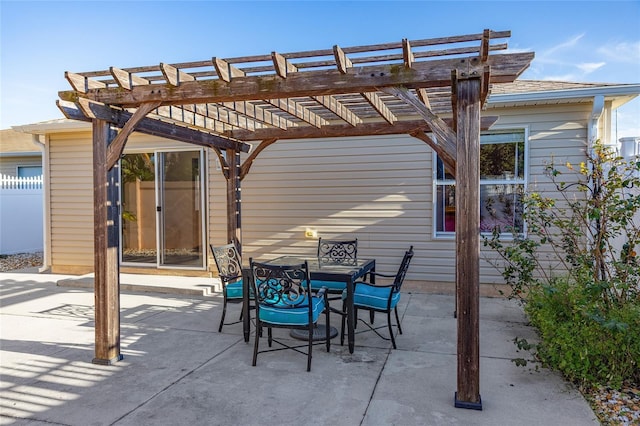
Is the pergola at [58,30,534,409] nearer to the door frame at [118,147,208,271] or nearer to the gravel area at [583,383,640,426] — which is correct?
the gravel area at [583,383,640,426]

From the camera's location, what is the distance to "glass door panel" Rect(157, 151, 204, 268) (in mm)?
7359

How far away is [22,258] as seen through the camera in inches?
387

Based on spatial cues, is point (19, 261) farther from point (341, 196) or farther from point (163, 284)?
point (341, 196)

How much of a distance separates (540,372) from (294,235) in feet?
13.6

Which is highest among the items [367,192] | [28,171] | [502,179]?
[28,171]

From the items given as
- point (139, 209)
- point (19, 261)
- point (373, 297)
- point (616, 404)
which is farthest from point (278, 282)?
point (19, 261)

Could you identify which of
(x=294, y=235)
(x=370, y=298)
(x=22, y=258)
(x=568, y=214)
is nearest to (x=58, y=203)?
(x=22, y=258)

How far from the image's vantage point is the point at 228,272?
16.8 ft

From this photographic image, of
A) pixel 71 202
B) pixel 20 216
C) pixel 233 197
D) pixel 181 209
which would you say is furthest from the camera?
pixel 20 216

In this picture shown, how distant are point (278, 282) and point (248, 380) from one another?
2.54 ft

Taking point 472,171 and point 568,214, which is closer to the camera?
point 472,171

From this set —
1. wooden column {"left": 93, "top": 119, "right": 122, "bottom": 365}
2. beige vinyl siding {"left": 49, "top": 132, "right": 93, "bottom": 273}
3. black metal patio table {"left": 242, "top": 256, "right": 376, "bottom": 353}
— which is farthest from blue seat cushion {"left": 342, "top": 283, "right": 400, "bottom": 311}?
beige vinyl siding {"left": 49, "top": 132, "right": 93, "bottom": 273}

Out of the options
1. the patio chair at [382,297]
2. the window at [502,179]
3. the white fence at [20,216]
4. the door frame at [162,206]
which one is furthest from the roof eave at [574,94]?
the white fence at [20,216]

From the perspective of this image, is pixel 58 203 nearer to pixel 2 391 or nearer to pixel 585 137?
pixel 2 391
